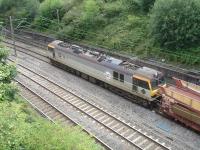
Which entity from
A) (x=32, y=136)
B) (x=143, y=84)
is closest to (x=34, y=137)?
(x=32, y=136)

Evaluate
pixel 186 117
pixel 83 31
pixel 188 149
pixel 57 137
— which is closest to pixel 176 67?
pixel 186 117

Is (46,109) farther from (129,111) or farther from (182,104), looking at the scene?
(182,104)

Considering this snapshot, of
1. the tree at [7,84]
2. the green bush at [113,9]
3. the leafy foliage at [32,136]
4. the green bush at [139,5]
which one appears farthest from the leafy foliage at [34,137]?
the green bush at [113,9]

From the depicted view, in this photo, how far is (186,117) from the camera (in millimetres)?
24656

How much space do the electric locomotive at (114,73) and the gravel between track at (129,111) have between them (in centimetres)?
72

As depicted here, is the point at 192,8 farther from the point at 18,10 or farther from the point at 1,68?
the point at 18,10

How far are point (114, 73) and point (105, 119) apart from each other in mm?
5353

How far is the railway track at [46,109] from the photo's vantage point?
27.4m

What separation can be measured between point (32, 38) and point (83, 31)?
10581 millimetres

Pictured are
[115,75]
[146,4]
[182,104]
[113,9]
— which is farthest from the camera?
[113,9]

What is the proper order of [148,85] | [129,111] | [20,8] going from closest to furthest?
[148,85], [129,111], [20,8]

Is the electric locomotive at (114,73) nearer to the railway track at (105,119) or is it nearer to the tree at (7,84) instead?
the railway track at (105,119)

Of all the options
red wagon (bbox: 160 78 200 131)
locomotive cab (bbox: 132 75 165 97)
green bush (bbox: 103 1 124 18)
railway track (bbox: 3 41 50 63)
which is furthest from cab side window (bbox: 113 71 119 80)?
green bush (bbox: 103 1 124 18)

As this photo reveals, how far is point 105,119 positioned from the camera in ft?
89.4
